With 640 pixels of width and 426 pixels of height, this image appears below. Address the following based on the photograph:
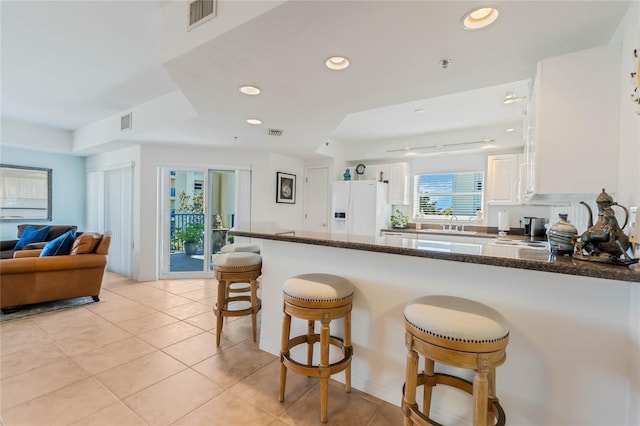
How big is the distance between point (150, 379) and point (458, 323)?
6.93 feet

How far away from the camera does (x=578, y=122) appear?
4.92 feet

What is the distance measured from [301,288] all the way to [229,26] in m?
1.58

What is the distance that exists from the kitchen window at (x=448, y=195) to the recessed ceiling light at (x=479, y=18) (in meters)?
3.81

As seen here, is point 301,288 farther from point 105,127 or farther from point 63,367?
point 105,127

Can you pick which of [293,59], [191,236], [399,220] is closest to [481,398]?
[293,59]

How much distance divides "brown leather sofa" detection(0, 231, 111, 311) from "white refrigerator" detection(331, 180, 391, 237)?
359cm

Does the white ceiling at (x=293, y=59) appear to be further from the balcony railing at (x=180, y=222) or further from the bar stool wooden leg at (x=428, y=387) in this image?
the bar stool wooden leg at (x=428, y=387)

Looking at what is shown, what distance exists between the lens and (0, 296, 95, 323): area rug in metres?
3.04

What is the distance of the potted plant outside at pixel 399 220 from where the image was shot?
17.0 feet

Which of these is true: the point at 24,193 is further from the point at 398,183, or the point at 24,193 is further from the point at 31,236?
the point at 398,183

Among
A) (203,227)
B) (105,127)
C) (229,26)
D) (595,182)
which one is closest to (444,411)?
(595,182)

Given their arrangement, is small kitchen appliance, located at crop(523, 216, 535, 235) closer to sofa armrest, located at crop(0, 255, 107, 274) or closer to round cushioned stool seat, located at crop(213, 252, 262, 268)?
round cushioned stool seat, located at crop(213, 252, 262, 268)

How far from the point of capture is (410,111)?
372 centimetres

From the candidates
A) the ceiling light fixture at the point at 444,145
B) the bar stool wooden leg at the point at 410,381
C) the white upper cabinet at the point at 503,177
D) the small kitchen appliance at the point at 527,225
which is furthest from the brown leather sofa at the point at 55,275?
the small kitchen appliance at the point at 527,225
